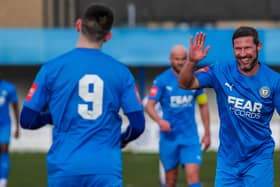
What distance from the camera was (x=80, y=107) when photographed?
5.63 meters

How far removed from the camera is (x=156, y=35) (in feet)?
86.1

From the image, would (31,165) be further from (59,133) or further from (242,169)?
(59,133)

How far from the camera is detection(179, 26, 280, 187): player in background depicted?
701 cm

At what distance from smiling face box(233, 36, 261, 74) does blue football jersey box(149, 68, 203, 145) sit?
153 inches

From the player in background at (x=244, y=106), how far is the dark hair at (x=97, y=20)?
4.66 feet

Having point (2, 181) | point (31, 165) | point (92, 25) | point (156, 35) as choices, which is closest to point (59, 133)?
point (92, 25)

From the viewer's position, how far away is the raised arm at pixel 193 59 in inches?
262

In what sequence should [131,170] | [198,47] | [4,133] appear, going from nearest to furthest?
[198,47] < [4,133] < [131,170]

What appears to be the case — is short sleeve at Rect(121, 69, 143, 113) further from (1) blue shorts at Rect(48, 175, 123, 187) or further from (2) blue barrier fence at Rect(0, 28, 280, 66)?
(2) blue barrier fence at Rect(0, 28, 280, 66)

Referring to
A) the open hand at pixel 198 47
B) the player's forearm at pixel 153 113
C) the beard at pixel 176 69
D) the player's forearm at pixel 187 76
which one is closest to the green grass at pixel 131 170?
the player's forearm at pixel 153 113

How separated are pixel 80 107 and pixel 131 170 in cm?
1105

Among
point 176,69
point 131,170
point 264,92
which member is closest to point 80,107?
point 264,92

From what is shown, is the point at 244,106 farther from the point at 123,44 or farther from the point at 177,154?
the point at 123,44

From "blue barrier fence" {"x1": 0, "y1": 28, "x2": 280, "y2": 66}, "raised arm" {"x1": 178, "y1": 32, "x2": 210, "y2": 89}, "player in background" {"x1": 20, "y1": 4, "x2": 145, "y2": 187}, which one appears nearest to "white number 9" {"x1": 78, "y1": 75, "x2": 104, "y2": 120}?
"player in background" {"x1": 20, "y1": 4, "x2": 145, "y2": 187}
